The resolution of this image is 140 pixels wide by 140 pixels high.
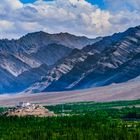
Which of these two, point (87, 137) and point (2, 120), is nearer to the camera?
point (87, 137)

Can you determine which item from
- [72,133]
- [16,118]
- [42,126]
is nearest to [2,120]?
[16,118]

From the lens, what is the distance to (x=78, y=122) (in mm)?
123438

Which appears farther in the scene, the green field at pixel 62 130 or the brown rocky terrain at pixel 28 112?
the brown rocky terrain at pixel 28 112

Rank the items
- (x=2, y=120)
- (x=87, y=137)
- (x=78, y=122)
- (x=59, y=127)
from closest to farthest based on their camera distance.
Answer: (x=87, y=137) → (x=59, y=127) → (x=78, y=122) → (x=2, y=120)

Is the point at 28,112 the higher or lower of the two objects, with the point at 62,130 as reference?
higher

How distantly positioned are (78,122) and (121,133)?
24113 mm

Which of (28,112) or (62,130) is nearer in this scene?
(62,130)

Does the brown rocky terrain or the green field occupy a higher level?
the brown rocky terrain

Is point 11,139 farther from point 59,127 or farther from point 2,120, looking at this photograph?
point 2,120

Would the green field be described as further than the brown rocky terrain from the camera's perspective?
No

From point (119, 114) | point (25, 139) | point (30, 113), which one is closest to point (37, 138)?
point (25, 139)

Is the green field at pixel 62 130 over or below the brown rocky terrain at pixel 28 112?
below

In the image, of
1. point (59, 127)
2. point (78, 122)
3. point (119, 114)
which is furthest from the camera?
point (119, 114)

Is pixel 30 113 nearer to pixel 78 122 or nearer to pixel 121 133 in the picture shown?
pixel 78 122
